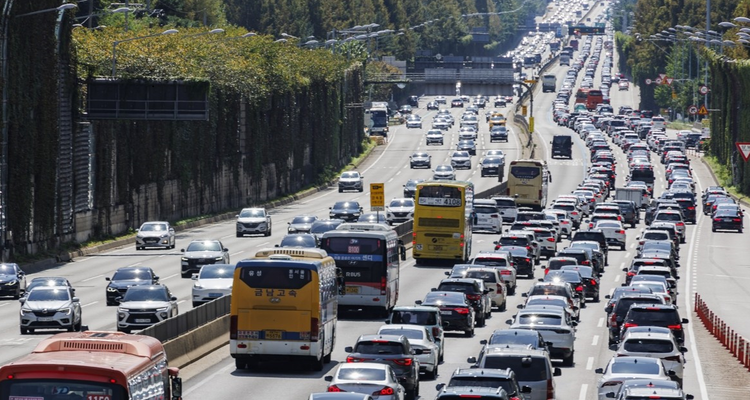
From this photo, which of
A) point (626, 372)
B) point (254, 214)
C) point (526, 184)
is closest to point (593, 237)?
point (254, 214)

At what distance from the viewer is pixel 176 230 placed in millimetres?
87750

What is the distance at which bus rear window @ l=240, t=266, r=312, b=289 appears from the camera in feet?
116

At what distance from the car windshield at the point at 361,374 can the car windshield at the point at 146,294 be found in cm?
1570

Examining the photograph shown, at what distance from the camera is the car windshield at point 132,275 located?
Answer: 50406 mm

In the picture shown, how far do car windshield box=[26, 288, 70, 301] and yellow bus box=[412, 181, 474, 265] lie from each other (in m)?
21.6

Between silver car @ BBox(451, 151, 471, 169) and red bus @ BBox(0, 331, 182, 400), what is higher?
red bus @ BBox(0, 331, 182, 400)

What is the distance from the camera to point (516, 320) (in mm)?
39812

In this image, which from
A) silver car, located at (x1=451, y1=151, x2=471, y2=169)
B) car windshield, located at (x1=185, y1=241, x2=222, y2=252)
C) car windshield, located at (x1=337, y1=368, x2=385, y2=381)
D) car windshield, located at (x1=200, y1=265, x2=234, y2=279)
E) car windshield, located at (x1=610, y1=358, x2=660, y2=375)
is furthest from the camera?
silver car, located at (x1=451, y1=151, x2=471, y2=169)

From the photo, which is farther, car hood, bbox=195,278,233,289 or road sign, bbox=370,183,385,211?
road sign, bbox=370,183,385,211

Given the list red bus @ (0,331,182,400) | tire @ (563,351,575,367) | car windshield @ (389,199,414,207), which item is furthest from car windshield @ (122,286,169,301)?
car windshield @ (389,199,414,207)

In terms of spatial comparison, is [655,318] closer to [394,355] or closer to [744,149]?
[394,355]

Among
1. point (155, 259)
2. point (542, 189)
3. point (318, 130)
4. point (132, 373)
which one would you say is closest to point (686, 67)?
point (318, 130)

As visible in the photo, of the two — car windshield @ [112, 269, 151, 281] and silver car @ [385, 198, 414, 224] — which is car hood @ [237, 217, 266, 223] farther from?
car windshield @ [112, 269, 151, 281]

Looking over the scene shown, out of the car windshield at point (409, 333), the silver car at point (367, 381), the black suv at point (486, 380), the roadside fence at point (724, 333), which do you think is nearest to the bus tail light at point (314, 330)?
the car windshield at point (409, 333)
